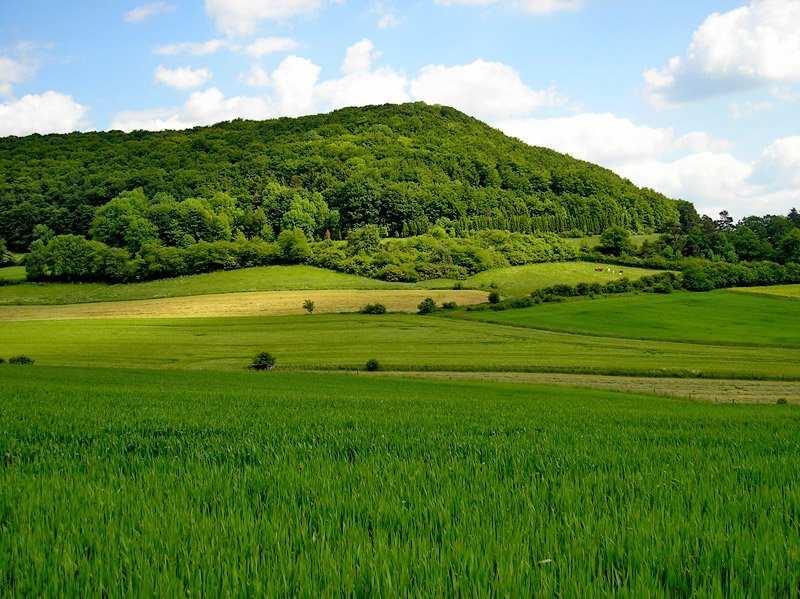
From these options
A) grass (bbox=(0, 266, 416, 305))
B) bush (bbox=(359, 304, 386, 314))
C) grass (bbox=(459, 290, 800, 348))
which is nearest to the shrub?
grass (bbox=(459, 290, 800, 348))

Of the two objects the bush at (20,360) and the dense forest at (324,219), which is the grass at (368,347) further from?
the dense forest at (324,219)

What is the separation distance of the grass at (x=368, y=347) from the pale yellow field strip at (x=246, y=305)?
5.26 meters

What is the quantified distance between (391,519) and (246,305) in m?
92.9

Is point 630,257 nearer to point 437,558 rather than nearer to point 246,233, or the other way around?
point 246,233

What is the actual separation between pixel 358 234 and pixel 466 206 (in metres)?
49.4

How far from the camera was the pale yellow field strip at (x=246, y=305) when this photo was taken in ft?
293

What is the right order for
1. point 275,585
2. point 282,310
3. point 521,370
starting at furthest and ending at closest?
point 282,310 → point 521,370 → point 275,585

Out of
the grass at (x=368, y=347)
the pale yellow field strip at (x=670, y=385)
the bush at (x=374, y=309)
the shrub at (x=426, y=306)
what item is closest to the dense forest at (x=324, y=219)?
the shrub at (x=426, y=306)

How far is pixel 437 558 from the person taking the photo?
11.9 feet

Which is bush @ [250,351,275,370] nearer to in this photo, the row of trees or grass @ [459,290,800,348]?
grass @ [459,290,800,348]

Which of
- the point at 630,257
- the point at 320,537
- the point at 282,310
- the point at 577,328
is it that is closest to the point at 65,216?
the point at 282,310

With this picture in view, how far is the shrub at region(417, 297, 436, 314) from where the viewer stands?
291 feet

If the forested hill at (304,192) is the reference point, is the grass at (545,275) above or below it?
below

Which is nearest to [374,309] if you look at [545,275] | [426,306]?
[426,306]
